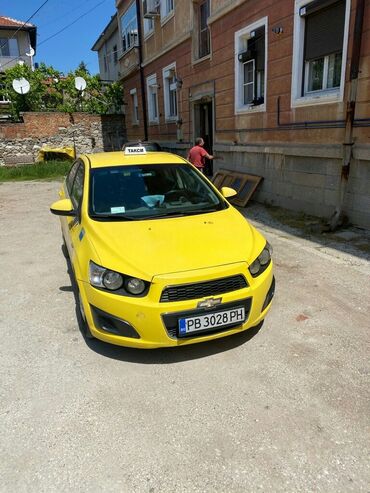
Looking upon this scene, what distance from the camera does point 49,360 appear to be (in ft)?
10.2

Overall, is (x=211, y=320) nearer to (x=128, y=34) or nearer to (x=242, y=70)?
(x=242, y=70)

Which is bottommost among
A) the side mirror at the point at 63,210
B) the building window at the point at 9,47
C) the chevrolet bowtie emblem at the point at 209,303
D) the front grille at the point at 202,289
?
the chevrolet bowtie emblem at the point at 209,303

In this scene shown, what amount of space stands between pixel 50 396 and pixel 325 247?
4533 mm

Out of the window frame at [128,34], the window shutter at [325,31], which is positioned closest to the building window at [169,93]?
the window frame at [128,34]

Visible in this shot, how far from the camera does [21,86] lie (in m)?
21.6

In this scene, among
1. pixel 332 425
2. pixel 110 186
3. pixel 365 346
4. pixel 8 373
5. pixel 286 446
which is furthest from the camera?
pixel 110 186

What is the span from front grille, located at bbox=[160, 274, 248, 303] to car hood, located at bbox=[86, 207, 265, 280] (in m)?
0.13

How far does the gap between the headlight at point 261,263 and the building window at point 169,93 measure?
12256mm

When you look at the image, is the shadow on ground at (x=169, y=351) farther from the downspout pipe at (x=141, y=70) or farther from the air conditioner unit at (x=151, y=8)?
the downspout pipe at (x=141, y=70)

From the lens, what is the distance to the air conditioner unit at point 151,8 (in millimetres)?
14195

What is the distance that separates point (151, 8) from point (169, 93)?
11.3ft

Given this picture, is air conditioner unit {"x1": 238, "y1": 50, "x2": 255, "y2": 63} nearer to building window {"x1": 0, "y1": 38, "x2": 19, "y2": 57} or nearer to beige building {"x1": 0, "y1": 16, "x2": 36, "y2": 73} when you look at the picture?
beige building {"x1": 0, "y1": 16, "x2": 36, "y2": 73}

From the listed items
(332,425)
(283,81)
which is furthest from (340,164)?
(332,425)

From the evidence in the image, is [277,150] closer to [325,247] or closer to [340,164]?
[340,164]
